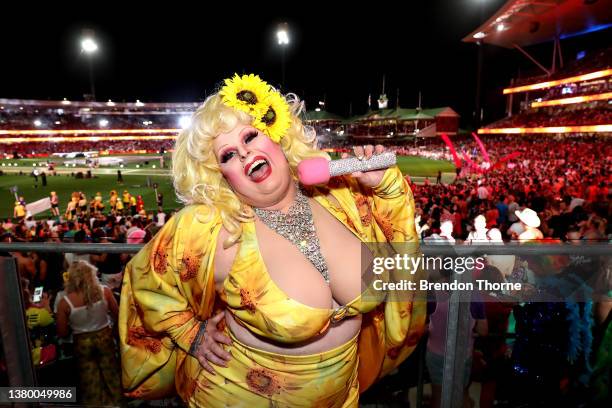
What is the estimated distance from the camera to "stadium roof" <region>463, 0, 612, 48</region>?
44938 mm

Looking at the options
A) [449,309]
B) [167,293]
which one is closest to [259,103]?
[167,293]

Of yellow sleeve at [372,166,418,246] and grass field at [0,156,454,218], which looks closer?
yellow sleeve at [372,166,418,246]

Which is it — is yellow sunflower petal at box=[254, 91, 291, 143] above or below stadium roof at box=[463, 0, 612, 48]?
below

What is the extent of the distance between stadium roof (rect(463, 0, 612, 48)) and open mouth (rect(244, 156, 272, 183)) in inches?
2009

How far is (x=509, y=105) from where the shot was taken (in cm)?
6488

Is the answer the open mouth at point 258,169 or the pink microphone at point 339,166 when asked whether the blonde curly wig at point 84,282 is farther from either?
the pink microphone at point 339,166

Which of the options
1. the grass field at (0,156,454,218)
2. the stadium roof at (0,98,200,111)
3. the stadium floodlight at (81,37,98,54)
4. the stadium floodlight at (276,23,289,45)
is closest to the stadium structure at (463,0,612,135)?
the grass field at (0,156,454,218)

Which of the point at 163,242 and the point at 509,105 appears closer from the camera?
the point at 163,242

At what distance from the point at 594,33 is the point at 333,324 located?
73.1 metres

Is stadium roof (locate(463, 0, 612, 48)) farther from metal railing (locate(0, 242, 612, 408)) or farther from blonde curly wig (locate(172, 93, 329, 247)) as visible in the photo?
blonde curly wig (locate(172, 93, 329, 247))

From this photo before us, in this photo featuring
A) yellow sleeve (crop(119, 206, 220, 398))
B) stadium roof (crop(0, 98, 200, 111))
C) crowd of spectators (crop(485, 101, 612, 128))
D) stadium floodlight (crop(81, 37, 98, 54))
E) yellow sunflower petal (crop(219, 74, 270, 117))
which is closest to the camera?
yellow sleeve (crop(119, 206, 220, 398))

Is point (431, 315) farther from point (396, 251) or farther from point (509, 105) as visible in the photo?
point (509, 105)

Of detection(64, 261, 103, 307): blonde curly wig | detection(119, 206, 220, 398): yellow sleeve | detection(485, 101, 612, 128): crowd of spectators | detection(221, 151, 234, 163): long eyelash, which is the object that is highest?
detection(485, 101, 612, 128): crowd of spectators

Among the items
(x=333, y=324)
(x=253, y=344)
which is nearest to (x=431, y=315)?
(x=333, y=324)
